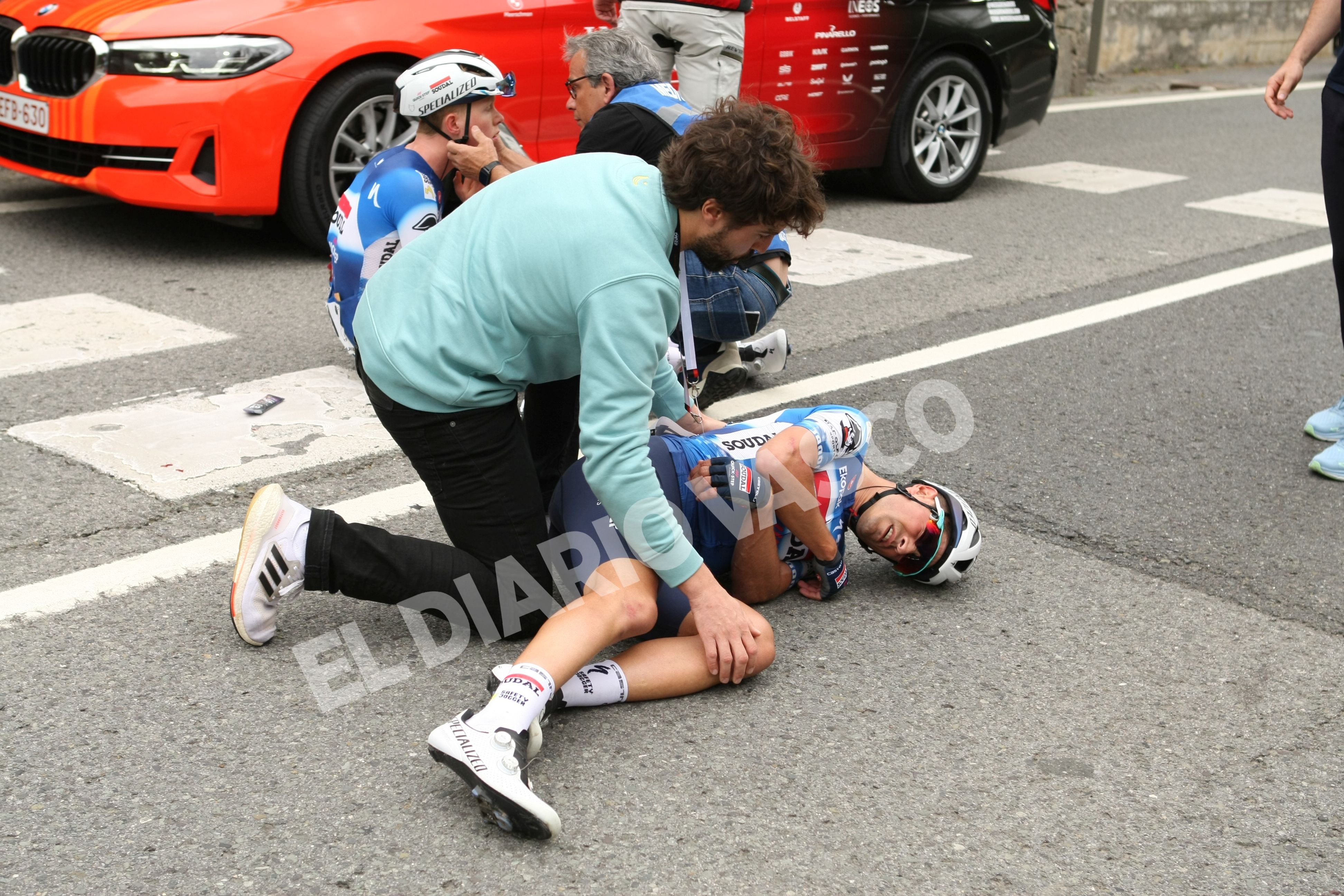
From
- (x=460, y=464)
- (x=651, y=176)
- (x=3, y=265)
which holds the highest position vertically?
(x=651, y=176)

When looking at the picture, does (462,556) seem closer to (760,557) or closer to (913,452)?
(760,557)

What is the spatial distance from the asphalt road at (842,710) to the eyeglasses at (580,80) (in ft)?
4.08

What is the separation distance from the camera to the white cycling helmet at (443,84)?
4.32m

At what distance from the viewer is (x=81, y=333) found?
5094 mm

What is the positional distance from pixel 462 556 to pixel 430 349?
1.65ft

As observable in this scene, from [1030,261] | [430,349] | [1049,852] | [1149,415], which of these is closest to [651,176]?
[430,349]

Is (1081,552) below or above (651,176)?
below

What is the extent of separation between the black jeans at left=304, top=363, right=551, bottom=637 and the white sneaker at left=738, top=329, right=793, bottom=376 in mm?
1949

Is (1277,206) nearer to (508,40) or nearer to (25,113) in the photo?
(508,40)

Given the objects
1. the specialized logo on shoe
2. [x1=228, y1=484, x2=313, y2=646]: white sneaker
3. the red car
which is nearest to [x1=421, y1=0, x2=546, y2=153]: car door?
the red car

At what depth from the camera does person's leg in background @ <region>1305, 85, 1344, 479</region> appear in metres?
4.13

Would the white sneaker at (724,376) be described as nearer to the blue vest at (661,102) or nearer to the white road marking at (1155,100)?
the blue vest at (661,102)

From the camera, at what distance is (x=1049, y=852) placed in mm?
2418

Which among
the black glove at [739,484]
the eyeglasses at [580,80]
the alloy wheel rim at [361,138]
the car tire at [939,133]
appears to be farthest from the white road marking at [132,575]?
the car tire at [939,133]
